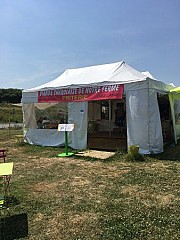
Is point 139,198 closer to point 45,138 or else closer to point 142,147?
point 142,147

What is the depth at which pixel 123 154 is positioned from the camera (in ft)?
28.8

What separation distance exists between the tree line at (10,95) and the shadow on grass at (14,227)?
44.4 meters

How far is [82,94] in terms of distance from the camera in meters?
10.2

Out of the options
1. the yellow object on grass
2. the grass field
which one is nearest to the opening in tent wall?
the grass field

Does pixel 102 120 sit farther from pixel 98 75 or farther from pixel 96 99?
pixel 96 99

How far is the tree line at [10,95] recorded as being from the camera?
46.8 metres

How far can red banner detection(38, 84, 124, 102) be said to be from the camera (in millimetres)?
9271

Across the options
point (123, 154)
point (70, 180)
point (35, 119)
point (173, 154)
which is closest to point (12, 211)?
Result: point (70, 180)

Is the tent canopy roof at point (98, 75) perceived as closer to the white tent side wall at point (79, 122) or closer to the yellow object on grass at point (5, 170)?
the white tent side wall at point (79, 122)

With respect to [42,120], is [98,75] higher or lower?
higher

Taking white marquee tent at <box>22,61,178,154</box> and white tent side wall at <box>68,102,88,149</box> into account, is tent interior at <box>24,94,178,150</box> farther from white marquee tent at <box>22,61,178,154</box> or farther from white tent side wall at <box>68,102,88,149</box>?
white tent side wall at <box>68,102,88,149</box>

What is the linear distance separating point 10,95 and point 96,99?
41314mm

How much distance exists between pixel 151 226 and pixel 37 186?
9.51ft

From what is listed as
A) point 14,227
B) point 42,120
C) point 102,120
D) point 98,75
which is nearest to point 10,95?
point 102,120
